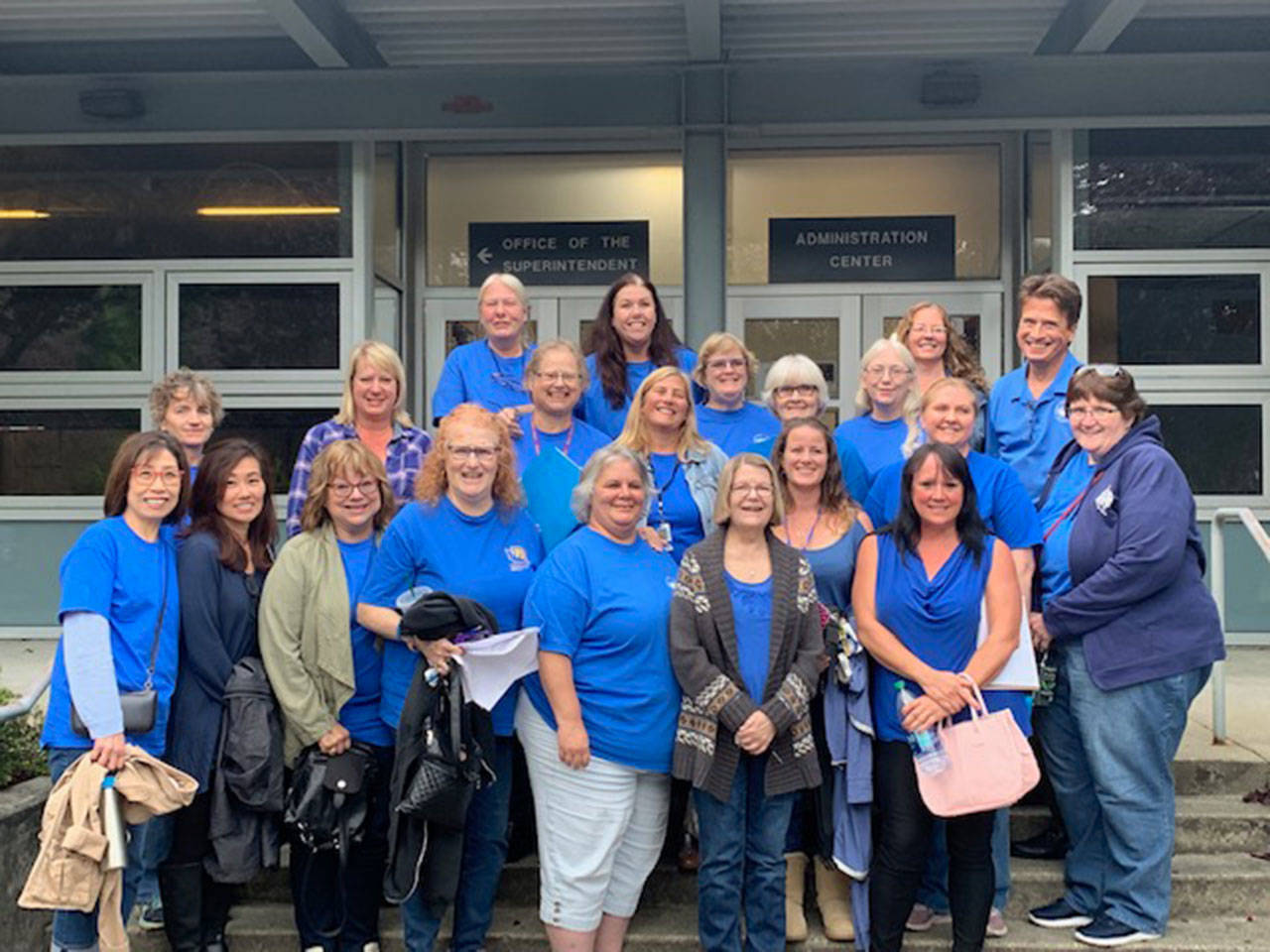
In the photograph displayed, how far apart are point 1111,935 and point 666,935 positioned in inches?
58.3

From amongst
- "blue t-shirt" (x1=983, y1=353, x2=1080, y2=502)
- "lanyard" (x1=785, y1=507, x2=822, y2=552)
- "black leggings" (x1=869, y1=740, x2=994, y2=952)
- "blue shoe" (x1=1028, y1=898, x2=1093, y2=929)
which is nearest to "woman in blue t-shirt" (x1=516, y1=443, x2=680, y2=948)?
"lanyard" (x1=785, y1=507, x2=822, y2=552)

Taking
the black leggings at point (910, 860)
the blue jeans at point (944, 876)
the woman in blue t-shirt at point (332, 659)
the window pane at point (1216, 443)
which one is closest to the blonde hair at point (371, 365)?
the woman in blue t-shirt at point (332, 659)

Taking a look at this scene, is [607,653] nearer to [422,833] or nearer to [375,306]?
[422,833]

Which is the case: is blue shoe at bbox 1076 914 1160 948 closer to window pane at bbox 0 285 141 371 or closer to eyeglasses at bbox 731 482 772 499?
eyeglasses at bbox 731 482 772 499

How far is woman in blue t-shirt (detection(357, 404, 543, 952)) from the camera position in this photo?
3.87 m

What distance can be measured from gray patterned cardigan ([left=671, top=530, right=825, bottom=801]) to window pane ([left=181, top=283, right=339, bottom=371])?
5189 mm

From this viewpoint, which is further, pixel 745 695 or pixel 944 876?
pixel 944 876

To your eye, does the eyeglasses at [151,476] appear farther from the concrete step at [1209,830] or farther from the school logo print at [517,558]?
the concrete step at [1209,830]

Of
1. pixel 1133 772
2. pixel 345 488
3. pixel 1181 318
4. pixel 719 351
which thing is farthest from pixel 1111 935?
pixel 1181 318

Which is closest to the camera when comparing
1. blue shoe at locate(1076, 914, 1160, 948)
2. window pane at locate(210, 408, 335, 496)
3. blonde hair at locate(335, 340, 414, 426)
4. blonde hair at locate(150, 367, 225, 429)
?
blue shoe at locate(1076, 914, 1160, 948)

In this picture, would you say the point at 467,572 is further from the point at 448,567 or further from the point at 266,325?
the point at 266,325

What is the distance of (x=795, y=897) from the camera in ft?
14.0

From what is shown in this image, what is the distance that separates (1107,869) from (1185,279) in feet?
16.4

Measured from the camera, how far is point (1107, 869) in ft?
14.0
